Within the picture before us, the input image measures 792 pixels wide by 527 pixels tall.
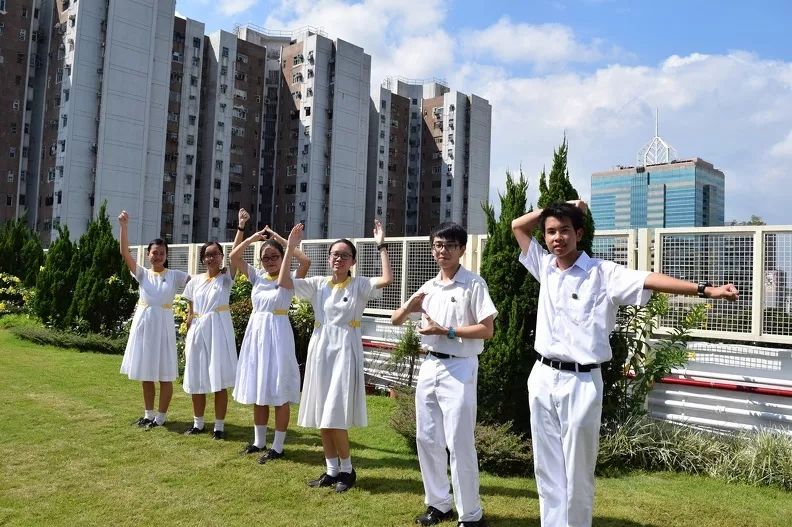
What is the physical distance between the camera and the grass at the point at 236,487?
4605mm

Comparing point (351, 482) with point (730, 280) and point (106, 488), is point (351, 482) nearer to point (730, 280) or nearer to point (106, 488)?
point (106, 488)

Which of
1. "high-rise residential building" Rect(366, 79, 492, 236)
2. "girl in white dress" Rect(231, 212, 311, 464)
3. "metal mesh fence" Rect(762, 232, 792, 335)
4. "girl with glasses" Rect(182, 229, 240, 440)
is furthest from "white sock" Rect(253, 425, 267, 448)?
"high-rise residential building" Rect(366, 79, 492, 236)

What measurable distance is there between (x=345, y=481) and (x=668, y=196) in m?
109

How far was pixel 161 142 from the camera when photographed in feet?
156

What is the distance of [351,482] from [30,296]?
16595 mm

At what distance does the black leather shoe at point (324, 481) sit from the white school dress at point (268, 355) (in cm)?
88

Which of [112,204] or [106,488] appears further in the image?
[112,204]

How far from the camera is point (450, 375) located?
4254 mm

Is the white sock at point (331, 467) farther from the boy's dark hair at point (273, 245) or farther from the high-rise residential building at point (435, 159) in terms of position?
the high-rise residential building at point (435, 159)

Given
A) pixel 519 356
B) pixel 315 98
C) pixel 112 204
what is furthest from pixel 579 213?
pixel 315 98

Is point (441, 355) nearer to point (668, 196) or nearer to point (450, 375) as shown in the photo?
point (450, 375)

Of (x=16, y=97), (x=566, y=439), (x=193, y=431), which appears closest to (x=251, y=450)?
(x=193, y=431)

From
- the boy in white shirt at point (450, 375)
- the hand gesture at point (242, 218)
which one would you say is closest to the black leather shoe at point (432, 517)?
the boy in white shirt at point (450, 375)

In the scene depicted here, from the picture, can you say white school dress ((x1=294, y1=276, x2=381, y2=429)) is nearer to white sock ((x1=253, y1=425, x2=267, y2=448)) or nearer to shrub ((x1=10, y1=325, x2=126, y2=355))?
white sock ((x1=253, y1=425, x2=267, y2=448))
